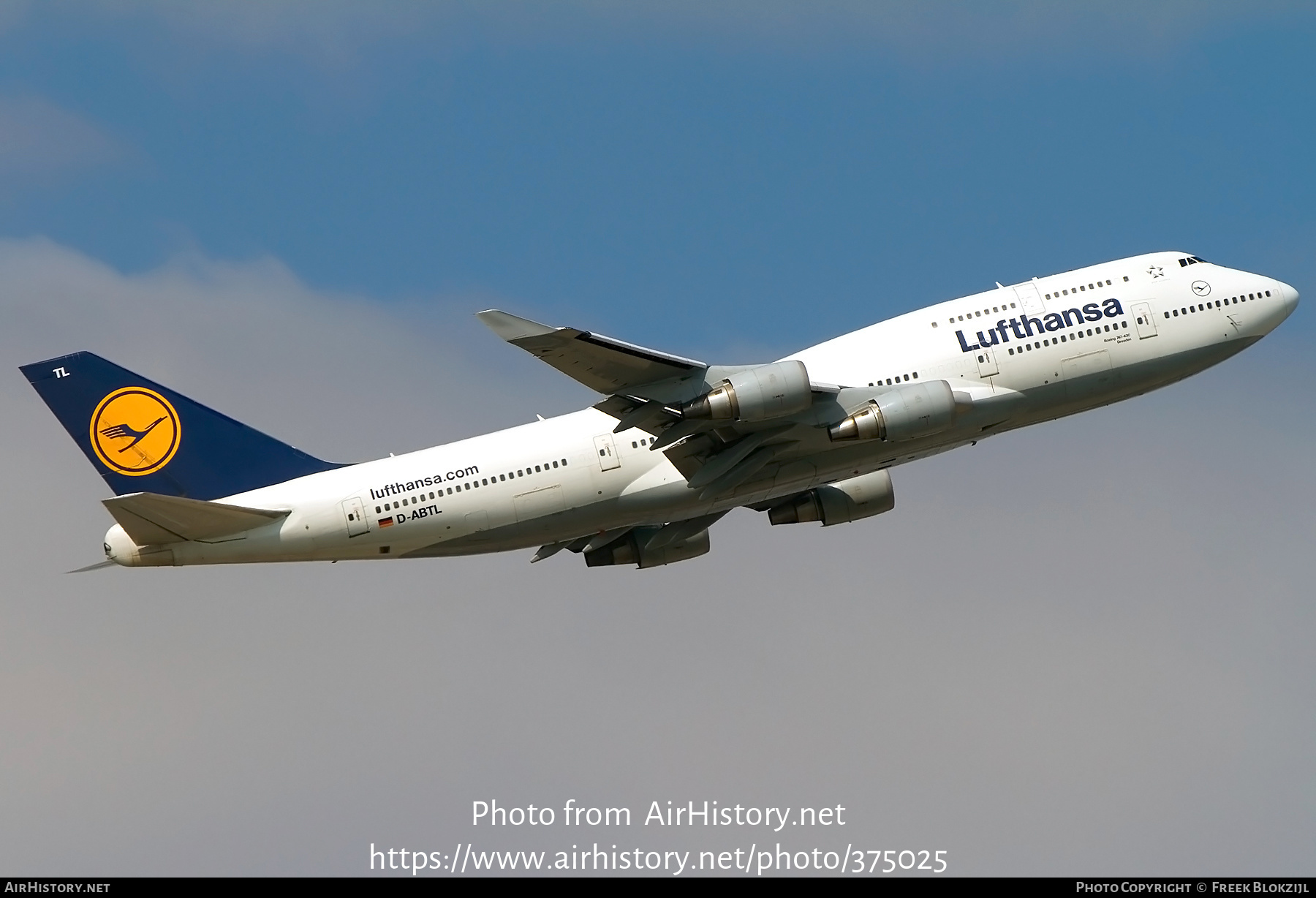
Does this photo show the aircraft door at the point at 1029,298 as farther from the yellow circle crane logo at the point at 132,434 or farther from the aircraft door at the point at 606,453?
the yellow circle crane logo at the point at 132,434

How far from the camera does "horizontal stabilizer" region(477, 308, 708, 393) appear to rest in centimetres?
3603

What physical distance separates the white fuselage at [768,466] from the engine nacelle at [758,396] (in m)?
Answer: 2.90

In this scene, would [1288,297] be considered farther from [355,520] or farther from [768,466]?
[355,520]

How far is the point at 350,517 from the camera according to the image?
136ft

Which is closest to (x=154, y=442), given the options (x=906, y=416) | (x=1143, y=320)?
(x=906, y=416)

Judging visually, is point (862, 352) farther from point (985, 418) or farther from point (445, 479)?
point (445, 479)

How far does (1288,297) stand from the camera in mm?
45594

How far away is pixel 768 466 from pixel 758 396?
3.69 meters

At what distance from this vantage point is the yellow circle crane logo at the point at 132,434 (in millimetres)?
43594

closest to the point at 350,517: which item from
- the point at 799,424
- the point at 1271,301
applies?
the point at 799,424

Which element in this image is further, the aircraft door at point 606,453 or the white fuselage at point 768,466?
the aircraft door at point 606,453

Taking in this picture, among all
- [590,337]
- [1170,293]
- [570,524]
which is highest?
[1170,293]

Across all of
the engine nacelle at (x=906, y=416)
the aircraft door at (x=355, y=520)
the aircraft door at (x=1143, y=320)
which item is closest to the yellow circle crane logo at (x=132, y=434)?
the aircraft door at (x=355, y=520)

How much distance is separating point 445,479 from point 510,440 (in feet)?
7.40
